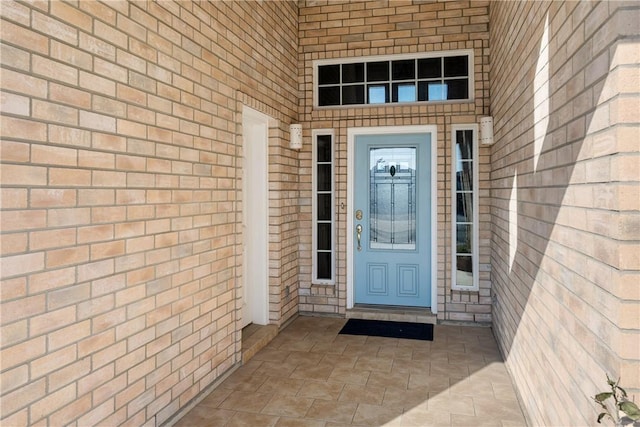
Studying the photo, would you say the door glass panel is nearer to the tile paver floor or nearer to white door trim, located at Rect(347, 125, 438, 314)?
white door trim, located at Rect(347, 125, 438, 314)

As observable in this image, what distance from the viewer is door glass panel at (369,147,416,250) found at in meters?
4.71

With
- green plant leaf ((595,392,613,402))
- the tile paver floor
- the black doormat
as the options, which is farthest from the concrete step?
green plant leaf ((595,392,613,402))

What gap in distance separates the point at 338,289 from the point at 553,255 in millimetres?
3021

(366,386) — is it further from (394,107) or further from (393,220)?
(394,107)

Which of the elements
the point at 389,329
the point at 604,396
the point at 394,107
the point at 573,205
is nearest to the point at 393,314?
the point at 389,329

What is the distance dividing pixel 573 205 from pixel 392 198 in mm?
3104

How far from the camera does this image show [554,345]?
76.8 inches

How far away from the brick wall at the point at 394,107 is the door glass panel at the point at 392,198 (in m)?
0.31

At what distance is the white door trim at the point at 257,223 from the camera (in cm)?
414

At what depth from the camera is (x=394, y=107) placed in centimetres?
462

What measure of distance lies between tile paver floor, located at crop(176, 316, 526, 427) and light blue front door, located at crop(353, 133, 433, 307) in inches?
31.5

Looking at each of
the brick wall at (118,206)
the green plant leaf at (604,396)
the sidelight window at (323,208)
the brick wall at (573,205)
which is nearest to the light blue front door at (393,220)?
the sidelight window at (323,208)

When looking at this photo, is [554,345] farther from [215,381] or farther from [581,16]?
[215,381]

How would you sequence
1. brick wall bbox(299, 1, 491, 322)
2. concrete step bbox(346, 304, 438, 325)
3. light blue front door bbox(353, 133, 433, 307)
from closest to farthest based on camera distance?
brick wall bbox(299, 1, 491, 322) → concrete step bbox(346, 304, 438, 325) → light blue front door bbox(353, 133, 433, 307)
